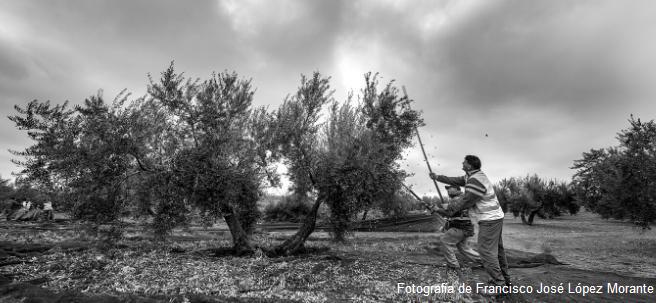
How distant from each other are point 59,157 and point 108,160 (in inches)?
59.5

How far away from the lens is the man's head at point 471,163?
810 centimetres

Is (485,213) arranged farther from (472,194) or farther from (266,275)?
(266,275)

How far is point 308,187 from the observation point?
1605cm

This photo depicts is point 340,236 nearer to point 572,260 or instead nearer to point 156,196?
point 156,196

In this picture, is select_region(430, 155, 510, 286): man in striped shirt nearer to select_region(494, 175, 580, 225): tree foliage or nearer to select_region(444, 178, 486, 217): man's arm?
select_region(444, 178, 486, 217): man's arm

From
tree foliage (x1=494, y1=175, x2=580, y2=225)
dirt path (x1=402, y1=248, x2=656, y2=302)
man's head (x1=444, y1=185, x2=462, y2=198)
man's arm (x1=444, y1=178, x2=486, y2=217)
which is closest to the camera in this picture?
man's arm (x1=444, y1=178, x2=486, y2=217)

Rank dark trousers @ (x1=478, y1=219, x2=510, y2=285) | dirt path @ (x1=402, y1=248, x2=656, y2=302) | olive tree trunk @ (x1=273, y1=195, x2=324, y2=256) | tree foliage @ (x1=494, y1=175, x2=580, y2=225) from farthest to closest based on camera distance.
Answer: tree foliage @ (x1=494, y1=175, x2=580, y2=225)
olive tree trunk @ (x1=273, y1=195, x2=324, y2=256)
dirt path @ (x1=402, y1=248, x2=656, y2=302)
dark trousers @ (x1=478, y1=219, x2=510, y2=285)

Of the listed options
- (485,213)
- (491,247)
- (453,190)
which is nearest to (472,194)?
(485,213)

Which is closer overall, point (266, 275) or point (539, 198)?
point (266, 275)

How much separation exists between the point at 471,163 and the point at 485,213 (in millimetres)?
1244

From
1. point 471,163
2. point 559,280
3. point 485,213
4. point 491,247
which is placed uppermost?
point 471,163

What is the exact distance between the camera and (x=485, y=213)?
297 inches

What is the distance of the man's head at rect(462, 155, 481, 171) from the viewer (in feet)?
26.6

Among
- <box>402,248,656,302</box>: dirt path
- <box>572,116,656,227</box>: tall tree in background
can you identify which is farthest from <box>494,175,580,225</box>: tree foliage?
<box>402,248,656,302</box>: dirt path
